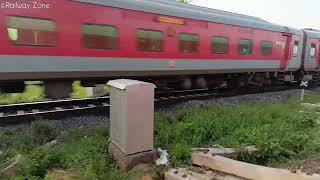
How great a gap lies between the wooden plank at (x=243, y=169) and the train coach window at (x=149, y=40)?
5.68 meters

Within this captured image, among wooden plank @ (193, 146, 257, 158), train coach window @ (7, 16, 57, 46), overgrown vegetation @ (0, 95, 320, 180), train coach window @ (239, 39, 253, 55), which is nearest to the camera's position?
overgrown vegetation @ (0, 95, 320, 180)

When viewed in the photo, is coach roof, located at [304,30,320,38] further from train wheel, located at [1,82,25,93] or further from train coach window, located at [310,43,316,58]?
train wheel, located at [1,82,25,93]

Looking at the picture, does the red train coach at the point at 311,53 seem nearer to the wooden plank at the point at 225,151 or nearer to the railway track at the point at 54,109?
the railway track at the point at 54,109

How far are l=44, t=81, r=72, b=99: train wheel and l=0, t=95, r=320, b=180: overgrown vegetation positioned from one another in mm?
2291

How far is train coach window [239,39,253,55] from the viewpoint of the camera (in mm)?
13797

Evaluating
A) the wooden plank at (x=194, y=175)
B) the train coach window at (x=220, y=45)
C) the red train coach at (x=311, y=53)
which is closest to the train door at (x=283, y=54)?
the red train coach at (x=311, y=53)

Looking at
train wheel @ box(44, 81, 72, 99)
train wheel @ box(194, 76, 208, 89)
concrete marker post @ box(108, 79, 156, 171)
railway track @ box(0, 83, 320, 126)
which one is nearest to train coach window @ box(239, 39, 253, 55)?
train wheel @ box(194, 76, 208, 89)

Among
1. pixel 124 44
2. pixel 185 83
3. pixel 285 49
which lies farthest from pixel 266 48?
pixel 124 44

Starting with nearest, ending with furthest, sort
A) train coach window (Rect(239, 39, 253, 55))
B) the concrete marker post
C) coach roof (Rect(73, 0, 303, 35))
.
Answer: the concrete marker post < coach roof (Rect(73, 0, 303, 35)) < train coach window (Rect(239, 39, 253, 55))

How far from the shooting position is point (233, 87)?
Answer: 15.0m

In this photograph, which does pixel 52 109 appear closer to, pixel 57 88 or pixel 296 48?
pixel 57 88

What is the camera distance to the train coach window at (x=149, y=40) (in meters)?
10.0

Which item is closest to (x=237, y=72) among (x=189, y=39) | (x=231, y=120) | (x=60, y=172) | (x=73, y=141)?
(x=189, y=39)

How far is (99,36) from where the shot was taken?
9102 mm
